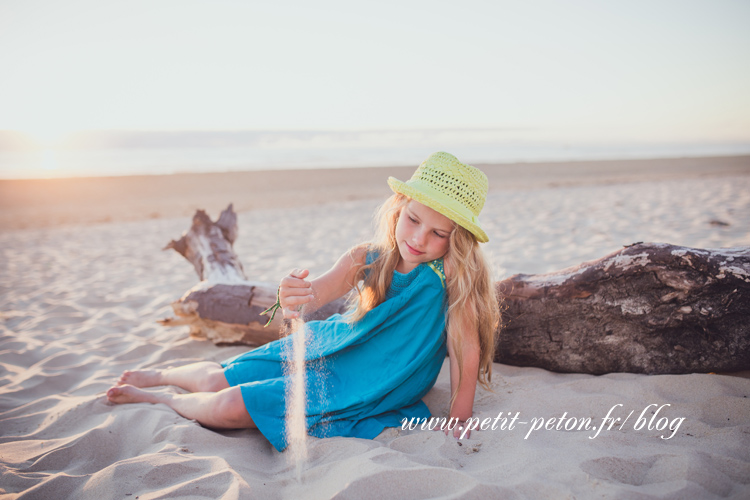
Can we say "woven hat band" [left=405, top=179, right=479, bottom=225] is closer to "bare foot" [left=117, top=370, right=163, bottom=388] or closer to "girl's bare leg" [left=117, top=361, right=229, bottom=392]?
"girl's bare leg" [left=117, top=361, right=229, bottom=392]

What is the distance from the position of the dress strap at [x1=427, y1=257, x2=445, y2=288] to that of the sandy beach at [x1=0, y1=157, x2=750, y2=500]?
55 centimetres

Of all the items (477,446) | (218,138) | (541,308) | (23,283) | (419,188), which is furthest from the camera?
(218,138)

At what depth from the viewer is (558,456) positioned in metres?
1.80

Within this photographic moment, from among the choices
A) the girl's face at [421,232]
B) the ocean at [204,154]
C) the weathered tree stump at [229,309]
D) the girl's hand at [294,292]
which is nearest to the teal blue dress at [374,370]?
the girl's face at [421,232]

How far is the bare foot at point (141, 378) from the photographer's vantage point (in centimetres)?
287

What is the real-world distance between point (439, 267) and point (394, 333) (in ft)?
1.46

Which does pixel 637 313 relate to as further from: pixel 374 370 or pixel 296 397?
pixel 296 397

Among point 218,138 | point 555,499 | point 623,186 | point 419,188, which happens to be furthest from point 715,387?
point 218,138

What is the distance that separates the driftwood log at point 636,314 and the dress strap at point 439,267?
577 millimetres

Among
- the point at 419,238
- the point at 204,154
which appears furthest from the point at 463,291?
the point at 204,154

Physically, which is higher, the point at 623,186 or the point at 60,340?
the point at 623,186

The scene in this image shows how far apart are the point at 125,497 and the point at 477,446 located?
1.48m

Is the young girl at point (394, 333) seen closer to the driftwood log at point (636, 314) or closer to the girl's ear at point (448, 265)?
the girl's ear at point (448, 265)

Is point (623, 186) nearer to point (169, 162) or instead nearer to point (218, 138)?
point (169, 162)
